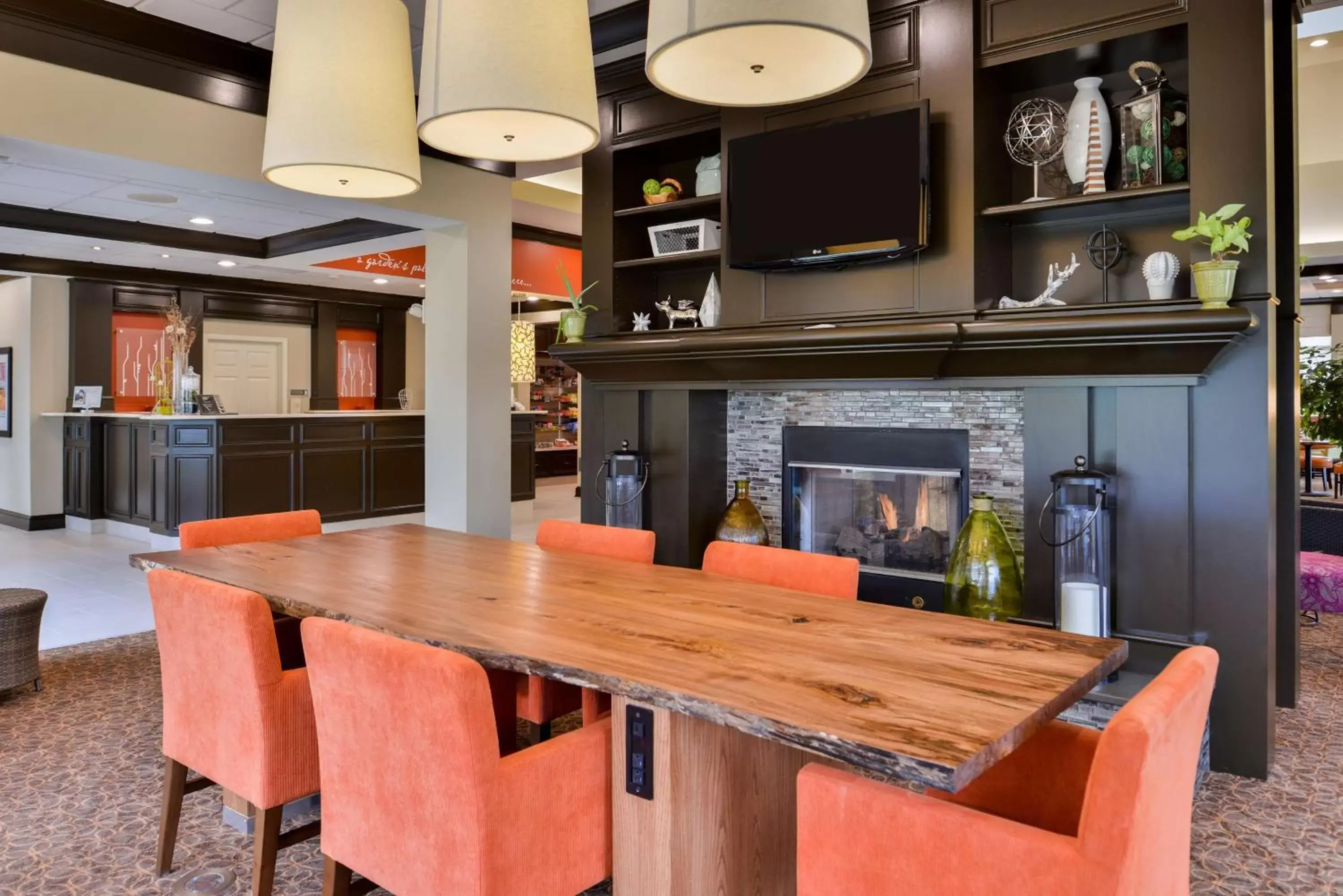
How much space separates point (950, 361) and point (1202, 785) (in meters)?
1.67

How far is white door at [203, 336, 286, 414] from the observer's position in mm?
10305

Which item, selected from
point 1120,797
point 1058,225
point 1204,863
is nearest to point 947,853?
point 1120,797

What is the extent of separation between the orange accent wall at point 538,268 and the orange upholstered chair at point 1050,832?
6404 mm

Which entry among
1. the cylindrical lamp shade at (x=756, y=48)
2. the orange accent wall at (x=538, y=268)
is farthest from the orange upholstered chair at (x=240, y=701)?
the orange accent wall at (x=538, y=268)

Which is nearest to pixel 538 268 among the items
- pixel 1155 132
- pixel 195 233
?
pixel 195 233

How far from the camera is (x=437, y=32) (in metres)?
2.27

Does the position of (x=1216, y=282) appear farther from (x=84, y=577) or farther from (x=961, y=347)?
(x=84, y=577)

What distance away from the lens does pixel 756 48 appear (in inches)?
78.5

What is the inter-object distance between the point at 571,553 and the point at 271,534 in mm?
1224

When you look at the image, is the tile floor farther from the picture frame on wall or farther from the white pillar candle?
the white pillar candle

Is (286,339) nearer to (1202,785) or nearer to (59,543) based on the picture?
(59,543)

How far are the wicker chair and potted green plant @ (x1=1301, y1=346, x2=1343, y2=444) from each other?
7.24 meters

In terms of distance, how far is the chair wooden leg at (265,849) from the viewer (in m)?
1.99

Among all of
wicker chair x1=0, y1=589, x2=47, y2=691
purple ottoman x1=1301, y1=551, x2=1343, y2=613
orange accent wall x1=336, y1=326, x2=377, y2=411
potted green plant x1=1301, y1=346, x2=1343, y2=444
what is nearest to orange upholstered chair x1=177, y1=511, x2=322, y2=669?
wicker chair x1=0, y1=589, x2=47, y2=691
